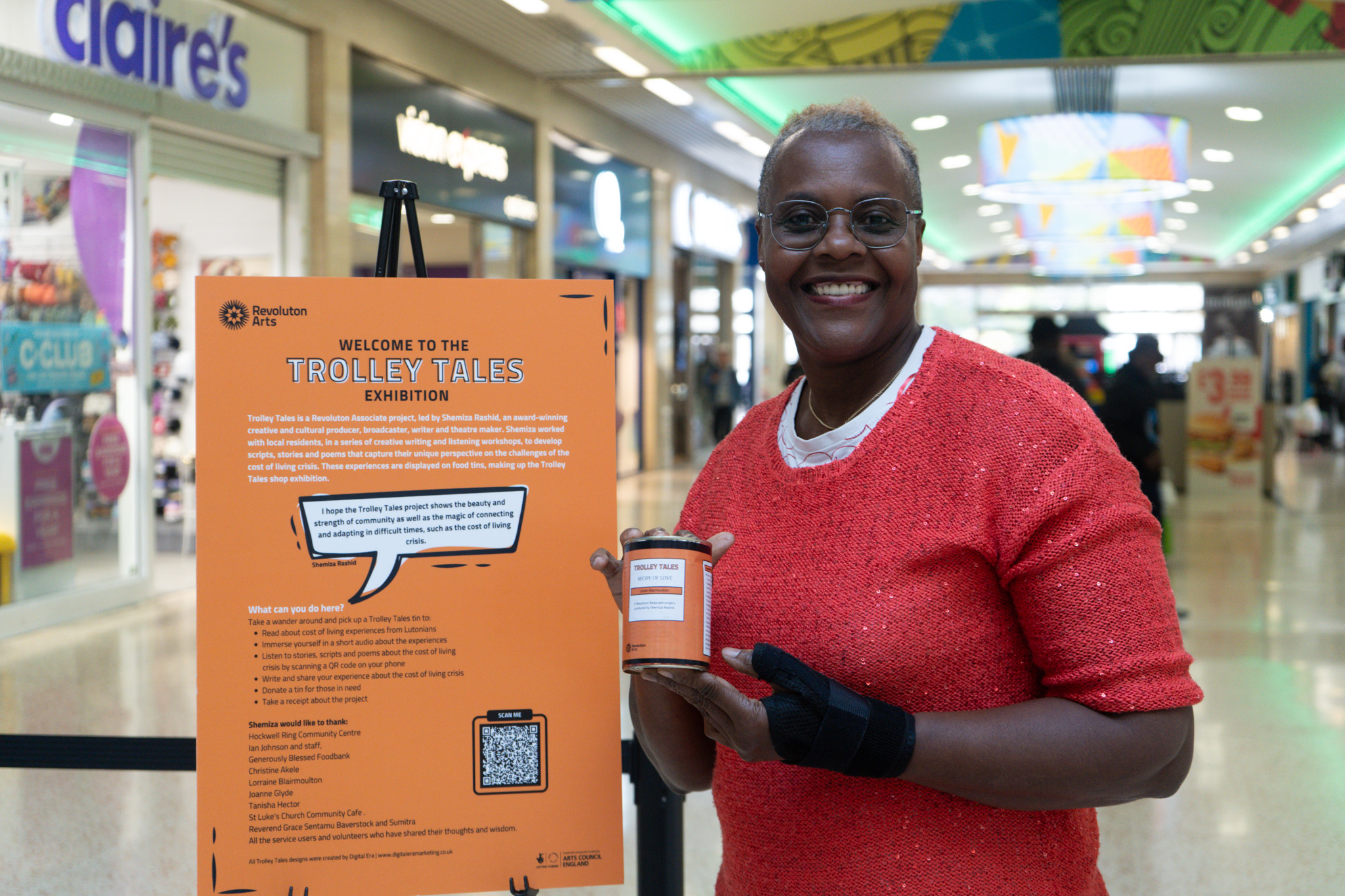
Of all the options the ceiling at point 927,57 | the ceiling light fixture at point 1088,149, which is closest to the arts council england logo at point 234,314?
the ceiling at point 927,57

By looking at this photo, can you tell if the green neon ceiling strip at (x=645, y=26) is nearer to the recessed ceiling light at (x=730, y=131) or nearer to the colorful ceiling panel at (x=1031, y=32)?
the colorful ceiling panel at (x=1031, y=32)

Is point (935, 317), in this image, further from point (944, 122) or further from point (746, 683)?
point (746, 683)

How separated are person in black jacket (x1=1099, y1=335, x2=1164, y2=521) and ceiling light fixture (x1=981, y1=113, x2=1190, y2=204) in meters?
4.60

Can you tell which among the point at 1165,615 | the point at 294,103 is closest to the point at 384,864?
the point at 1165,615

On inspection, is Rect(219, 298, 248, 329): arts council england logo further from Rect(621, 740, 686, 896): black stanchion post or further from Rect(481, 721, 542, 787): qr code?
Rect(621, 740, 686, 896): black stanchion post

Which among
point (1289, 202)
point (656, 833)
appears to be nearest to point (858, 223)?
point (656, 833)

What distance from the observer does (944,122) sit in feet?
45.9

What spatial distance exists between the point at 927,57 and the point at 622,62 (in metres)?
2.54

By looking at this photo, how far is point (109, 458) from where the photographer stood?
6504 mm

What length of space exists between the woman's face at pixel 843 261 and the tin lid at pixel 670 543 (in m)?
0.27

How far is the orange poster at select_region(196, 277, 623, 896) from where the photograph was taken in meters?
1.44

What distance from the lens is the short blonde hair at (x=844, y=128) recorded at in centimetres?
124

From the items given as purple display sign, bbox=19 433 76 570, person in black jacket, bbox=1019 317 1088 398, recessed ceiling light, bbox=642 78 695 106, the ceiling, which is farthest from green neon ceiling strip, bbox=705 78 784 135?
purple display sign, bbox=19 433 76 570

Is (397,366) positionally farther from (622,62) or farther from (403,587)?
(622,62)
